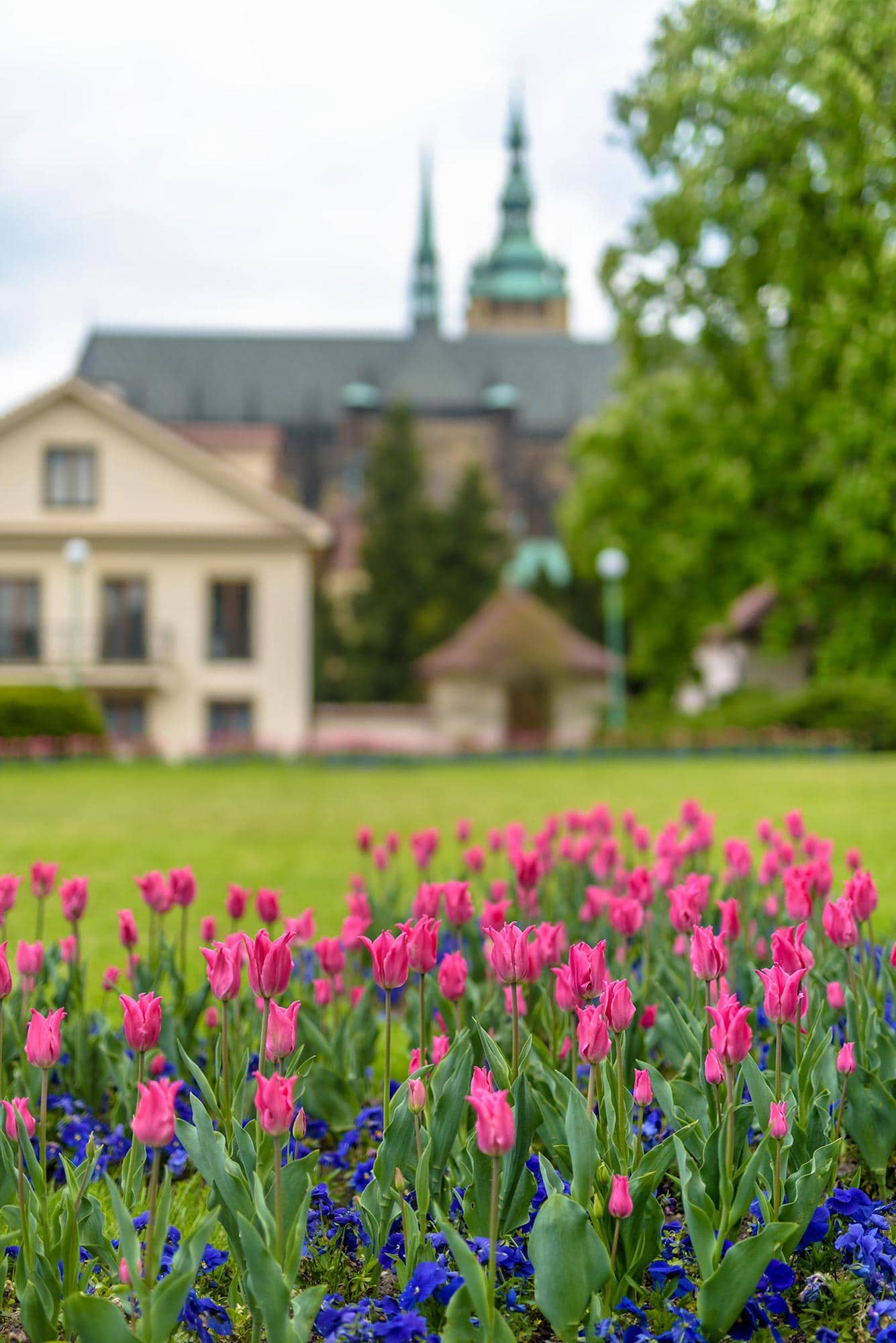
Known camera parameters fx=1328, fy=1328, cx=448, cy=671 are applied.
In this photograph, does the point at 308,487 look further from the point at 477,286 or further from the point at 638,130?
the point at 638,130

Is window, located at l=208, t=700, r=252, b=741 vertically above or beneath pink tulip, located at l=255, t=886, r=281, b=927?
beneath

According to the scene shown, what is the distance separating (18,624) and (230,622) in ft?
16.2

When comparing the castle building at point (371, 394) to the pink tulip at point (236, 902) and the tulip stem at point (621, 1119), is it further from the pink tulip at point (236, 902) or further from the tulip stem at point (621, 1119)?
the tulip stem at point (621, 1119)

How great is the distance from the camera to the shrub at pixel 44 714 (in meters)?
24.7

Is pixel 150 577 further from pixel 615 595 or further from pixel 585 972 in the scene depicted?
pixel 585 972

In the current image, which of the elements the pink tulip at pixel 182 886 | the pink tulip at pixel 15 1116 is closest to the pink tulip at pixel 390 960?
the pink tulip at pixel 15 1116

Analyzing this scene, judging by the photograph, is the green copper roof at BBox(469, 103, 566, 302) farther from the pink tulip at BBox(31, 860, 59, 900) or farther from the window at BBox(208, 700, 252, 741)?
the pink tulip at BBox(31, 860, 59, 900)

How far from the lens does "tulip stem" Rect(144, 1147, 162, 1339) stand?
2066 millimetres

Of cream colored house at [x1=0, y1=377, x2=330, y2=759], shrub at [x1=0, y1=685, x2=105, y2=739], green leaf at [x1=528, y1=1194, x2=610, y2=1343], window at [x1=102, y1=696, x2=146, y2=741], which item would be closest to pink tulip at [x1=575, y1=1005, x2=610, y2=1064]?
green leaf at [x1=528, y1=1194, x2=610, y2=1343]

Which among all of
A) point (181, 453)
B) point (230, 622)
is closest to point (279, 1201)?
point (181, 453)

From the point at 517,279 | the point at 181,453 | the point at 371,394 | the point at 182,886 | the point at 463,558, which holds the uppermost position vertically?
the point at 517,279

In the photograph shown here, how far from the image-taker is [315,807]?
1546 cm

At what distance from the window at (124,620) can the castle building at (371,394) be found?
50.6 metres

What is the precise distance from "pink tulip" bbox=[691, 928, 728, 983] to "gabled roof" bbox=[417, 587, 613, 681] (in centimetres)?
3396
